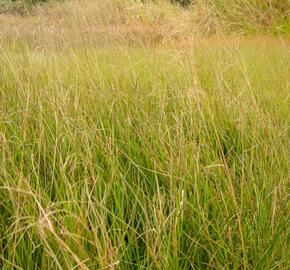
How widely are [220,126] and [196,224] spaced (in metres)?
0.64

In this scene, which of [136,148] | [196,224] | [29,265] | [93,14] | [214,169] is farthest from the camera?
[93,14]

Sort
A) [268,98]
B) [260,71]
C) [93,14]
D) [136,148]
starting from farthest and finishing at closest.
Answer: [93,14], [260,71], [268,98], [136,148]

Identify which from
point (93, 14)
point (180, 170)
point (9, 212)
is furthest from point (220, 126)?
point (93, 14)

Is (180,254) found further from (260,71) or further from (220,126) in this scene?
(260,71)

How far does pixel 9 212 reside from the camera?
3.38ft

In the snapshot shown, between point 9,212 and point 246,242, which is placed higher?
point 9,212

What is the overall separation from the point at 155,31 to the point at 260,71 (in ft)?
7.74

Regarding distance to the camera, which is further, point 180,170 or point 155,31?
point 155,31

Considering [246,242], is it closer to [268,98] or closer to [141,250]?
[141,250]

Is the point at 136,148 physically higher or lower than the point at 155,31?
higher

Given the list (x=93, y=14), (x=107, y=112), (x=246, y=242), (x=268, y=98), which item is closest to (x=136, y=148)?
(x=107, y=112)

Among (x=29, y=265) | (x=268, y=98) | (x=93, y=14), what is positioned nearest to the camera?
(x=29, y=265)

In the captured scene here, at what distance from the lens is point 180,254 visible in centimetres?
94

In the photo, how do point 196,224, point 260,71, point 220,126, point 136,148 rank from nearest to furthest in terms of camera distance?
1. point 196,224
2. point 136,148
3. point 220,126
4. point 260,71
